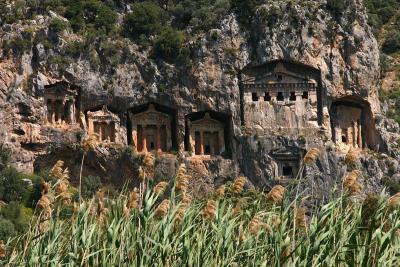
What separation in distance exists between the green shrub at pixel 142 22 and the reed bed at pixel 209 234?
35.9m

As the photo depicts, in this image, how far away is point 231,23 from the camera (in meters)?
57.3

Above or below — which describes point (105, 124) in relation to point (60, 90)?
below

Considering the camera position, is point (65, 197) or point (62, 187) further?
point (62, 187)

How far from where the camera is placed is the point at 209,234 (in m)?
23.3

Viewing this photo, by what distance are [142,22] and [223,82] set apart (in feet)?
20.8

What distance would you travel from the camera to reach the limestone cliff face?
54.8 metres

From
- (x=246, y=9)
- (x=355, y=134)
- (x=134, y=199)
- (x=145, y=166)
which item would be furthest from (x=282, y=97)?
(x=145, y=166)

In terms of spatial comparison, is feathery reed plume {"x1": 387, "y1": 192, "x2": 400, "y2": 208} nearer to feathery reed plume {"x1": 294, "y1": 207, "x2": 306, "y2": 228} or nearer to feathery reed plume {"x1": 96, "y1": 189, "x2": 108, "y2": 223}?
feathery reed plume {"x1": 294, "y1": 207, "x2": 306, "y2": 228}

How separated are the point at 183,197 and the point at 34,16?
3670 cm

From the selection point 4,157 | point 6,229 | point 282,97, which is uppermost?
point 282,97

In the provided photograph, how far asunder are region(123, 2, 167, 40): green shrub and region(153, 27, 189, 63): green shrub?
153 centimetres

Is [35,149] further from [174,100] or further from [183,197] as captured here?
[183,197]

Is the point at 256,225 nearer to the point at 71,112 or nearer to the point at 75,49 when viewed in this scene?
the point at 71,112

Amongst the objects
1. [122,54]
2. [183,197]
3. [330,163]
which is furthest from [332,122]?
[183,197]
